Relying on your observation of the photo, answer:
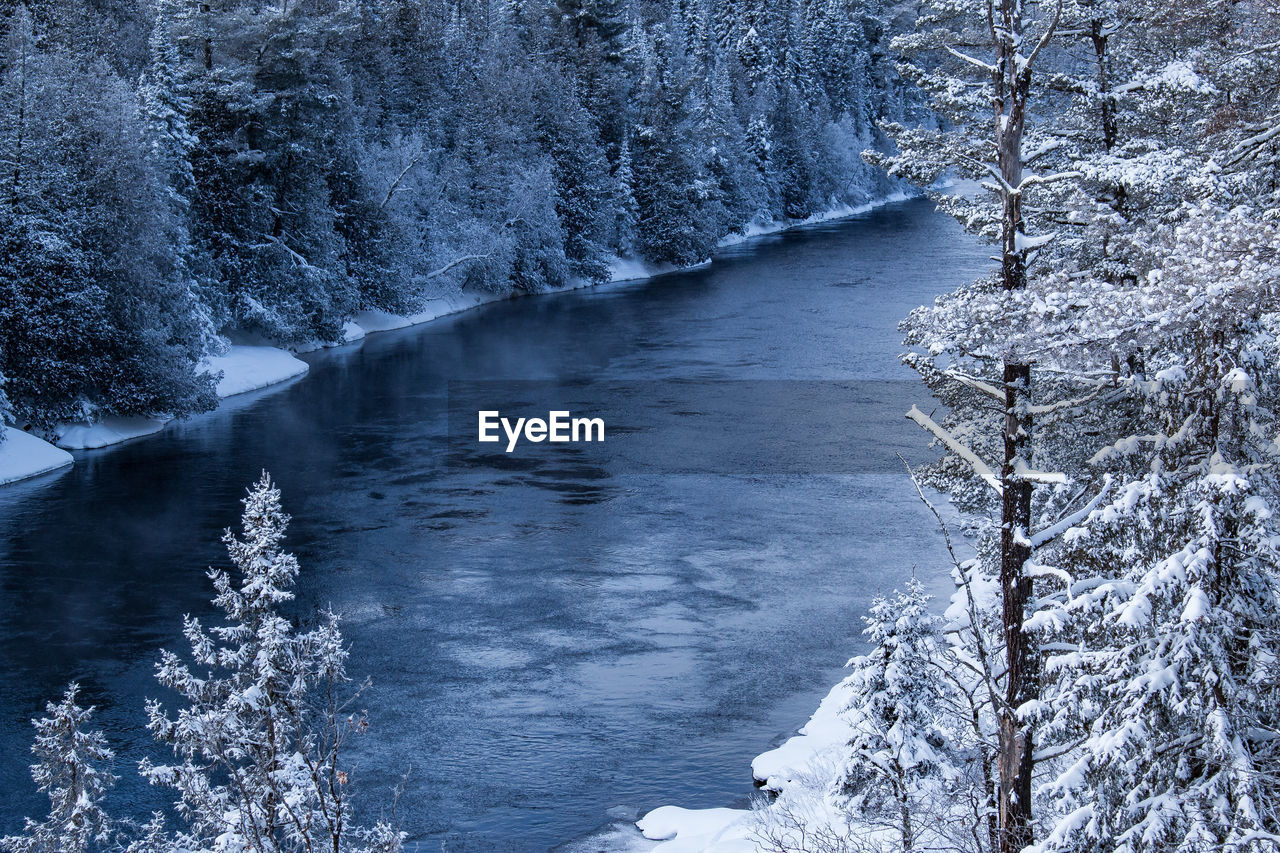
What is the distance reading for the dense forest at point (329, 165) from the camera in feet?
125

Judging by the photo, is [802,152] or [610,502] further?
[802,152]

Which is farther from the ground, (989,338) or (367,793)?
(989,338)

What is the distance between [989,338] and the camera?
11.0m

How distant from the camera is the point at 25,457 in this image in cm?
3628

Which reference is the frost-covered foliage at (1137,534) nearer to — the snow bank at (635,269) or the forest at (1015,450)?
the forest at (1015,450)

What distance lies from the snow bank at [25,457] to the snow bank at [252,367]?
8695 mm

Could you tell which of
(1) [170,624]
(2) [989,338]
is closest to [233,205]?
(1) [170,624]

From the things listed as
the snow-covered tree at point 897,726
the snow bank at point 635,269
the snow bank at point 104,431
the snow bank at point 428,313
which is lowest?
the snow-covered tree at point 897,726

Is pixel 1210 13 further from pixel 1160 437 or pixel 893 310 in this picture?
pixel 893 310

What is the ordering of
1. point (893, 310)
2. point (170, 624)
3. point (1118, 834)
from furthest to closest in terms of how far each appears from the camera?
point (893, 310) → point (170, 624) → point (1118, 834)

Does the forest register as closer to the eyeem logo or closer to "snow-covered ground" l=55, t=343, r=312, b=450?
"snow-covered ground" l=55, t=343, r=312, b=450

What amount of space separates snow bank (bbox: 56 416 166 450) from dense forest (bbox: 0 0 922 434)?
50 cm

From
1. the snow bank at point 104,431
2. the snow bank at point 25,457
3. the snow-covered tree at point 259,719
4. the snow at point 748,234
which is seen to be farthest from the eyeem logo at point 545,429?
the snow at point 748,234

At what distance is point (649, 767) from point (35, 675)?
38.3ft
